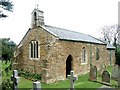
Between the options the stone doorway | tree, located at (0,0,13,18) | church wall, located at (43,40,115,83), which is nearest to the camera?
tree, located at (0,0,13,18)

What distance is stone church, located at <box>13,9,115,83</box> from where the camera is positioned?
58.9ft

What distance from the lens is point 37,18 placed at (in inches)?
830

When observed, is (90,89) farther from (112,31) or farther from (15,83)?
(112,31)

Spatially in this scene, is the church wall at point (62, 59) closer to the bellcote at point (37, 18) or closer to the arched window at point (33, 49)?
the arched window at point (33, 49)

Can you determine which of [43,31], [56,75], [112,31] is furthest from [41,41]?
[112,31]

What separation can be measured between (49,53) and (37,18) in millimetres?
4774

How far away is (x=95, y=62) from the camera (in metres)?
26.5

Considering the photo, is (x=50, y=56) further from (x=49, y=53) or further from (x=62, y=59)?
(x=62, y=59)

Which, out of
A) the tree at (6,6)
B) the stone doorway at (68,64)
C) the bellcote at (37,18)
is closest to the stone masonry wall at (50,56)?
the stone doorway at (68,64)

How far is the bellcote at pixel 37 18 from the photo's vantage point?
21062 mm

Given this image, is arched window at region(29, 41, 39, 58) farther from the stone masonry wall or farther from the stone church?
the stone masonry wall

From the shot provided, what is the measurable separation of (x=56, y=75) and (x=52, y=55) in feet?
5.70

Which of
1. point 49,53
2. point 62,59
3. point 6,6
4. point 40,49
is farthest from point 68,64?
point 6,6

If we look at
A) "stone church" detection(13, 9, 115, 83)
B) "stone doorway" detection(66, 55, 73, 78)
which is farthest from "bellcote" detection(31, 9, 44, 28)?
"stone doorway" detection(66, 55, 73, 78)
